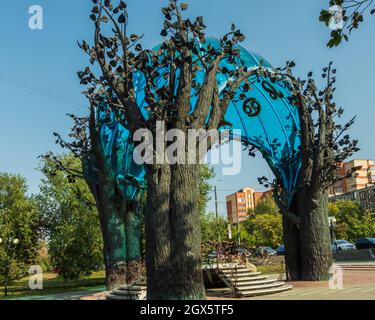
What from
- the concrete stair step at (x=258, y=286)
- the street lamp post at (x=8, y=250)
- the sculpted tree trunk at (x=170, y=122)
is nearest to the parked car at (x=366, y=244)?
the concrete stair step at (x=258, y=286)

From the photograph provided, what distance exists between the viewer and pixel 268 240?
73.6 m

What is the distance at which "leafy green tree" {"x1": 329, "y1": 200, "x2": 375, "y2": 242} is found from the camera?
6333cm

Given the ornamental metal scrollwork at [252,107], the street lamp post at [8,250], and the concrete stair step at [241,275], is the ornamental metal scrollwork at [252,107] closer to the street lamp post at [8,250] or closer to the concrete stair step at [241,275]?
the concrete stair step at [241,275]

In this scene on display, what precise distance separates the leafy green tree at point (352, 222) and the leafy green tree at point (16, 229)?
45.8m

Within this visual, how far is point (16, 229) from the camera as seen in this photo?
1232 inches

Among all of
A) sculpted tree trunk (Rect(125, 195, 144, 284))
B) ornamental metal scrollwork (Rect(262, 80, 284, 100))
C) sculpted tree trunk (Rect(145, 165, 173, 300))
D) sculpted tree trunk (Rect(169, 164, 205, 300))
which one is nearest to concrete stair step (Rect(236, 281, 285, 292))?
sculpted tree trunk (Rect(169, 164, 205, 300))

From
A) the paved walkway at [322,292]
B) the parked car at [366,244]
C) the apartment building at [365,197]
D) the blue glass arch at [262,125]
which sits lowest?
the paved walkway at [322,292]

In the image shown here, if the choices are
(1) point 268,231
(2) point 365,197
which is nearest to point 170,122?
(1) point 268,231

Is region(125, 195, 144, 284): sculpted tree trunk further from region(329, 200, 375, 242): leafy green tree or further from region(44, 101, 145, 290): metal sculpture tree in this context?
region(329, 200, 375, 242): leafy green tree

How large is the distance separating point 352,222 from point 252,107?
1974 inches

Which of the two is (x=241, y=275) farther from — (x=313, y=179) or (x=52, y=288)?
(x=52, y=288)

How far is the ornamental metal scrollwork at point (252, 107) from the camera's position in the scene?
20.7 metres

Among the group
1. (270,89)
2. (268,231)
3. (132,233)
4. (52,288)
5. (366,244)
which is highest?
(270,89)

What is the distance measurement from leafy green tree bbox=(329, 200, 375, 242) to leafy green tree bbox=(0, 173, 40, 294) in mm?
45828
